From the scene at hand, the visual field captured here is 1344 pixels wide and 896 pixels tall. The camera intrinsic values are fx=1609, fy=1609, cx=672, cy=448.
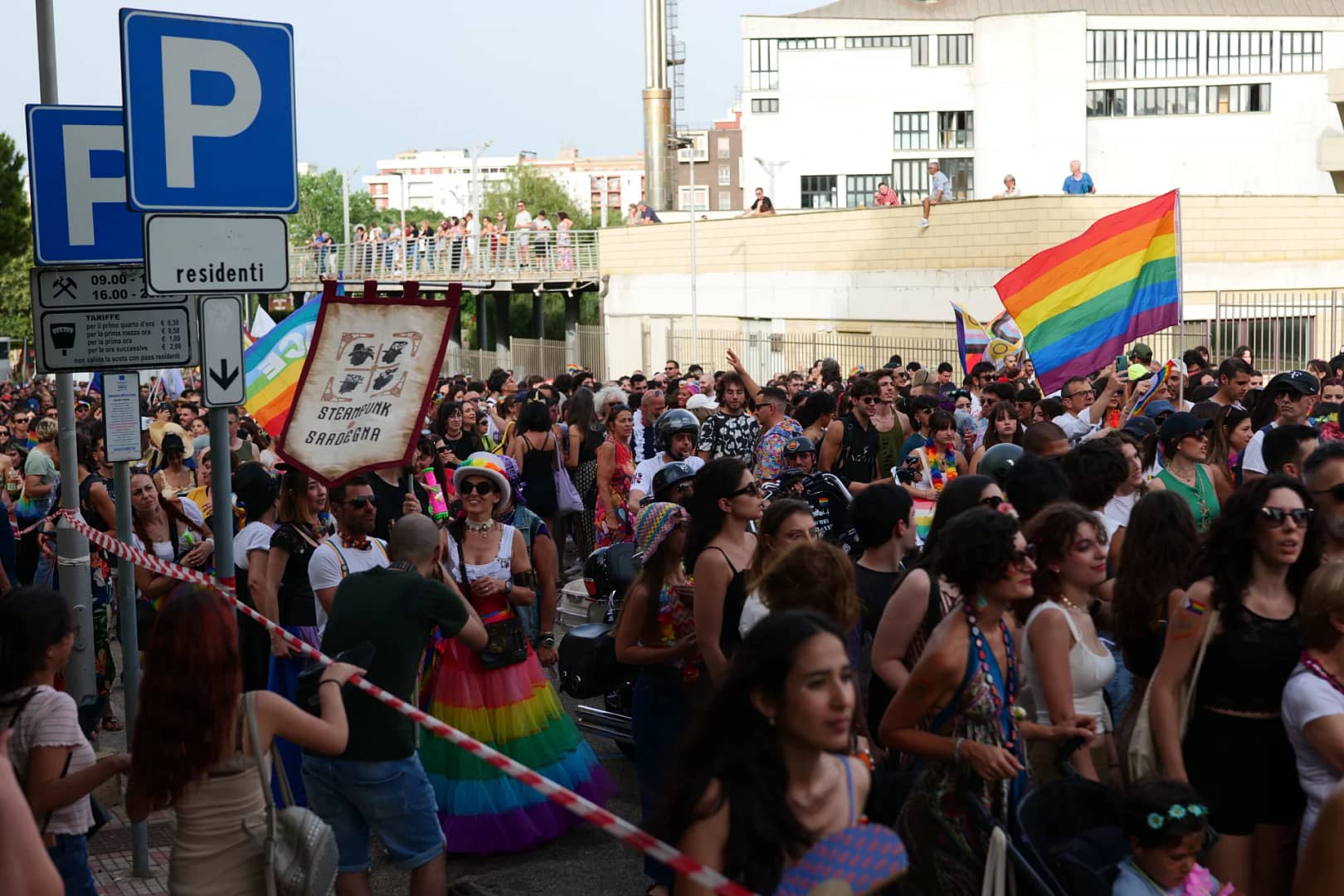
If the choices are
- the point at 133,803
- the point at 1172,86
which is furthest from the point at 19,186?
the point at 133,803

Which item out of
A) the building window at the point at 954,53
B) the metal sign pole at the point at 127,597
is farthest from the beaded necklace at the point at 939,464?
the building window at the point at 954,53

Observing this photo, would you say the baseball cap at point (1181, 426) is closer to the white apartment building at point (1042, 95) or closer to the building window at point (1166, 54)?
the white apartment building at point (1042, 95)

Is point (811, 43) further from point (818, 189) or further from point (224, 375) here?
point (224, 375)

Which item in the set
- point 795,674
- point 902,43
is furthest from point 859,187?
point 795,674

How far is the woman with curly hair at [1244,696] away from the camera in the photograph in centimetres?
484

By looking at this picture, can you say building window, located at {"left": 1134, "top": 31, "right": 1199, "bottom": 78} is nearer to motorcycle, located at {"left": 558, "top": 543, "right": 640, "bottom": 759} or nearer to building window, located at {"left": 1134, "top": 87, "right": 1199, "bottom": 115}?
building window, located at {"left": 1134, "top": 87, "right": 1199, "bottom": 115}

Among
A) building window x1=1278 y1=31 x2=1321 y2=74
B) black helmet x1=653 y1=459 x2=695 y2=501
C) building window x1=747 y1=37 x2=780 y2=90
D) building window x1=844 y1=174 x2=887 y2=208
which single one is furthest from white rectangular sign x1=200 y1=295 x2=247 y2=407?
building window x1=1278 y1=31 x2=1321 y2=74

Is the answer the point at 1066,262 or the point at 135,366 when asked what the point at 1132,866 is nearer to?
the point at 135,366

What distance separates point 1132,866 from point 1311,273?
112 ft

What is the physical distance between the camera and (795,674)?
3.33m

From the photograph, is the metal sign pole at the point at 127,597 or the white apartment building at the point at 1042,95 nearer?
the metal sign pole at the point at 127,597

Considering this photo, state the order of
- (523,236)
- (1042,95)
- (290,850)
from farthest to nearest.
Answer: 1. (1042,95)
2. (523,236)
3. (290,850)

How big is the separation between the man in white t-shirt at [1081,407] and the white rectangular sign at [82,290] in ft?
21.0

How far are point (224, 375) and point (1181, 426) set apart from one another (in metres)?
4.63
